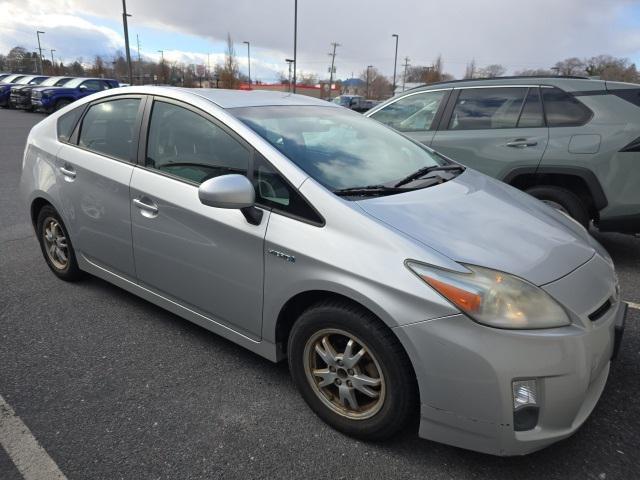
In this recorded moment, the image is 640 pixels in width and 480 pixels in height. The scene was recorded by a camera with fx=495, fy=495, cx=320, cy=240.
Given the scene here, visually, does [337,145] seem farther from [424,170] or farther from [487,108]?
[487,108]

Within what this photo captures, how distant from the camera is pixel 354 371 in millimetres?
2264

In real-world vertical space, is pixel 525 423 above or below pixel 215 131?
below

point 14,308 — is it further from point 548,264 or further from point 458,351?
point 548,264

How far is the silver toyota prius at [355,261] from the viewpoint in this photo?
6.36 feet

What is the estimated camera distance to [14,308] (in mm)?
3623

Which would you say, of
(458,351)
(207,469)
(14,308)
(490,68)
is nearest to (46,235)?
(14,308)

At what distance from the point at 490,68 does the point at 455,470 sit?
68.2 m

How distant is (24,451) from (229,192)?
148 cm

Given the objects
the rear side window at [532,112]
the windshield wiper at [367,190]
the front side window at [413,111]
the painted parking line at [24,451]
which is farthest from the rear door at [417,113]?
the painted parking line at [24,451]

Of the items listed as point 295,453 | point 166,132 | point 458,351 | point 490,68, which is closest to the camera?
point 458,351

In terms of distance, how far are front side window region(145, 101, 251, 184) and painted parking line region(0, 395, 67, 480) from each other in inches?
59.4

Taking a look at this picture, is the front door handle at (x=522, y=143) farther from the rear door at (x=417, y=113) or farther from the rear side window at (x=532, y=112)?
the rear door at (x=417, y=113)

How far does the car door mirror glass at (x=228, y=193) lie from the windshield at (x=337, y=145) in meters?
0.32

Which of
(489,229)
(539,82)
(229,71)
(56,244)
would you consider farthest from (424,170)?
(229,71)
